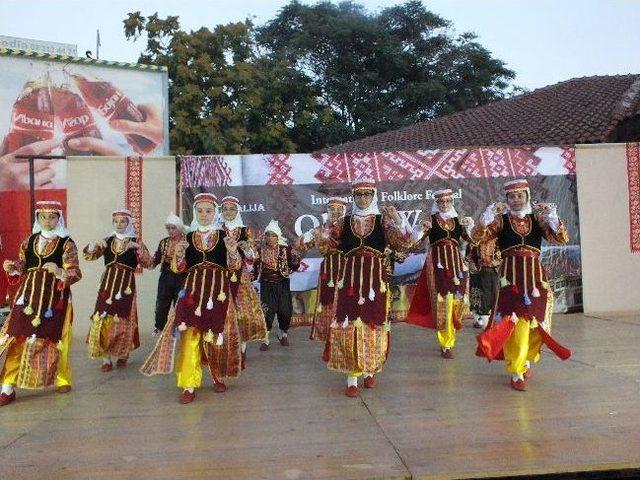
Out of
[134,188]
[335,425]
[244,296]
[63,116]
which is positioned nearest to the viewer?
[335,425]

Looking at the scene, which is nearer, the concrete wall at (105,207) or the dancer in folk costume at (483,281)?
the dancer in folk costume at (483,281)

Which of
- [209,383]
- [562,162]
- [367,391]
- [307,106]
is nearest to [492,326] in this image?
[367,391]

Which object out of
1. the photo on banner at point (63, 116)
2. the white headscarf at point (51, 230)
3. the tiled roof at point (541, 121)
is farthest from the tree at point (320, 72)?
the white headscarf at point (51, 230)

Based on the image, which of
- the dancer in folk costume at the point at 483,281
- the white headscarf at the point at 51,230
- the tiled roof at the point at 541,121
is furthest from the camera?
the tiled roof at the point at 541,121

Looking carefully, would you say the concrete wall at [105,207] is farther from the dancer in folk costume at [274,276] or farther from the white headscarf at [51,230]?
the white headscarf at [51,230]

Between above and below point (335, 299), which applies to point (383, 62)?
above

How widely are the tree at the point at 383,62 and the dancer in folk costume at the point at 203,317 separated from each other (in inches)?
763

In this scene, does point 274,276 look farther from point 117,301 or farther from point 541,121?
point 541,121

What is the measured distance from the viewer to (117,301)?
20.0ft

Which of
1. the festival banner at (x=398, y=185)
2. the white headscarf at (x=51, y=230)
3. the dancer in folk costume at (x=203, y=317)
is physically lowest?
the dancer in folk costume at (x=203, y=317)

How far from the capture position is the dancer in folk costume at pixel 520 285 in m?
4.83

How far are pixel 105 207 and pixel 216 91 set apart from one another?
31.7ft

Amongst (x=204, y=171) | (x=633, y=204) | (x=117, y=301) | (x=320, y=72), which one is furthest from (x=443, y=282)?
(x=320, y=72)

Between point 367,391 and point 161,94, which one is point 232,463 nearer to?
point 367,391
